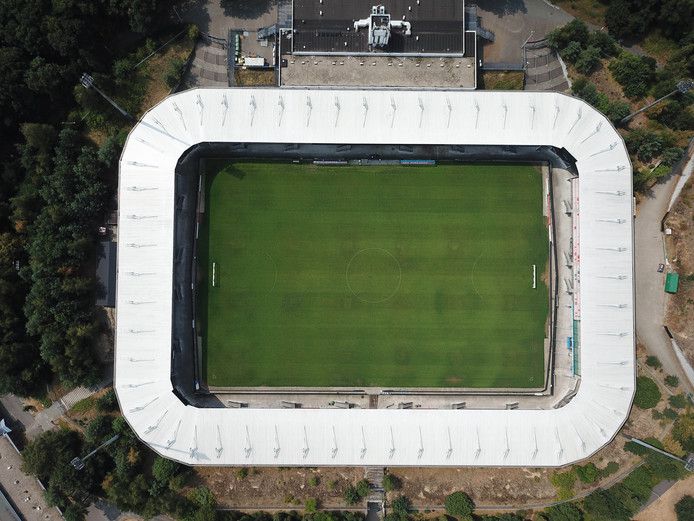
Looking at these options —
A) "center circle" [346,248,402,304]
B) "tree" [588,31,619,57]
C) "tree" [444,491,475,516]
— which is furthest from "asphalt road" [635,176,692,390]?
"center circle" [346,248,402,304]

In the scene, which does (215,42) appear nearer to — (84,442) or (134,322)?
(134,322)

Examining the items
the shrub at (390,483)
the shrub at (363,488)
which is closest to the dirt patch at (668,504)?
the shrub at (390,483)

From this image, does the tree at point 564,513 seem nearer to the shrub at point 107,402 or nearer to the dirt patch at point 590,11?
the shrub at point 107,402

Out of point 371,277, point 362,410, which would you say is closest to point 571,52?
point 371,277

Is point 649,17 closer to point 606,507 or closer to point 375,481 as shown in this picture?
point 606,507

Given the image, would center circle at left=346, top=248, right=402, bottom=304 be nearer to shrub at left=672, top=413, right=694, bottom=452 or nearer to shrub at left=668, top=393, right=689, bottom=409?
shrub at left=668, top=393, right=689, bottom=409

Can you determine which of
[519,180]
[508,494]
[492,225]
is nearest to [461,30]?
[519,180]
